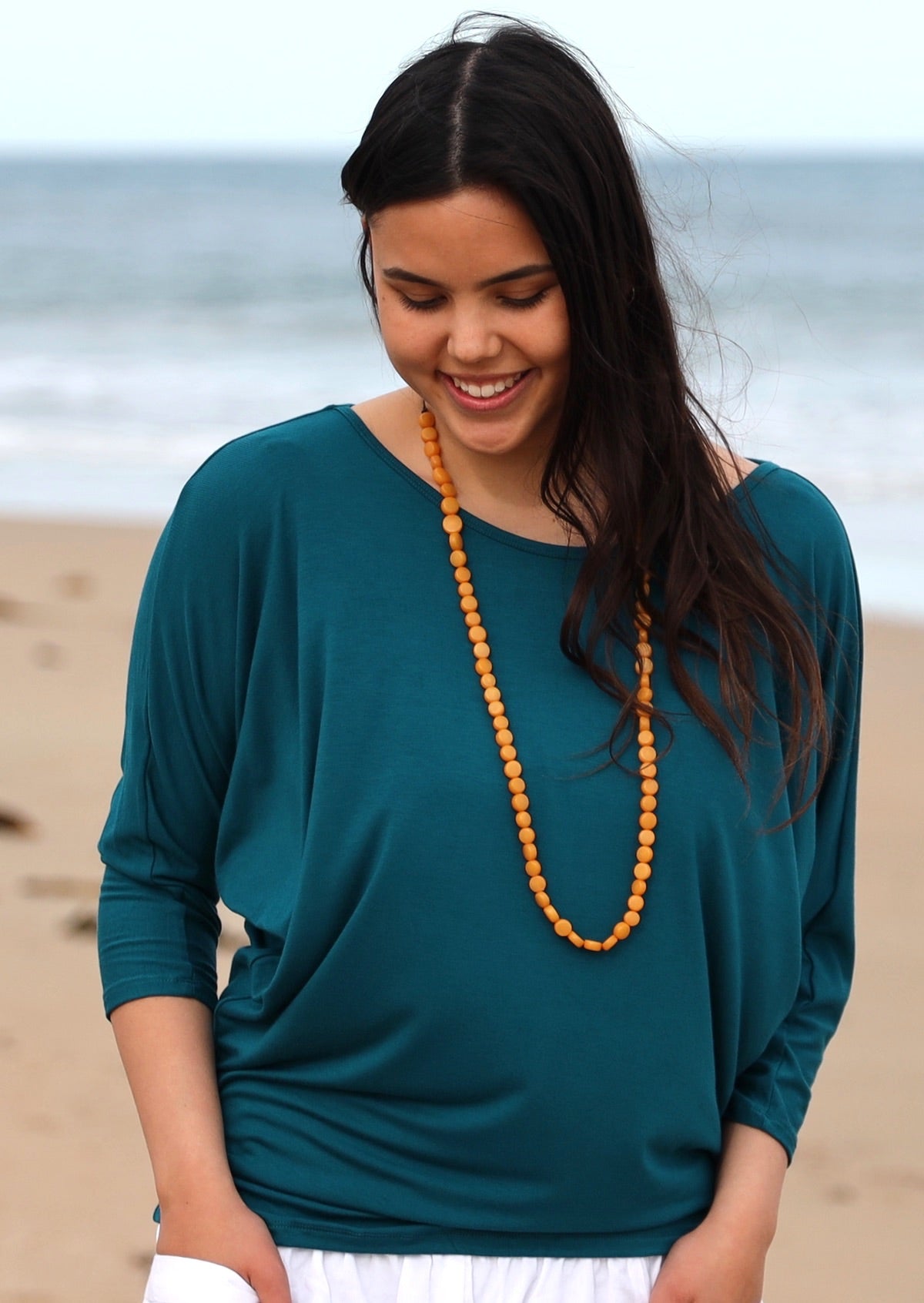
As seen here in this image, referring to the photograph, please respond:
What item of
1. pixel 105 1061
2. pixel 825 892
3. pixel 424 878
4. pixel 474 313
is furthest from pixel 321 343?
pixel 424 878

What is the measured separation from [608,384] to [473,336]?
0.18 metres

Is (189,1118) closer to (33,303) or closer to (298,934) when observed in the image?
(298,934)

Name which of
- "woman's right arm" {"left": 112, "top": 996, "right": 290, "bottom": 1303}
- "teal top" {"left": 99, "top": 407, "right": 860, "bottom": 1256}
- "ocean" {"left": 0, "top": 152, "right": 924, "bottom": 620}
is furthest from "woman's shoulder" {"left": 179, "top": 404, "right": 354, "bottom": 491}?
"woman's right arm" {"left": 112, "top": 996, "right": 290, "bottom": 1303}

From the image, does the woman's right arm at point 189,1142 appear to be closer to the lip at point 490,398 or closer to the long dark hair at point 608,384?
the long dark hair at point 608,384

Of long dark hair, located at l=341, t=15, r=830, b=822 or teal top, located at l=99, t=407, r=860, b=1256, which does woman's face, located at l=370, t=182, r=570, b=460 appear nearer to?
long dark hair, located at l=341, t=15, r=830, b=822

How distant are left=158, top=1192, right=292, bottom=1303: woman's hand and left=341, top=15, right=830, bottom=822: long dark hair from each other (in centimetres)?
56

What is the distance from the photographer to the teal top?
62.5 inches

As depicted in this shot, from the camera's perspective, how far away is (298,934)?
161 centimetres

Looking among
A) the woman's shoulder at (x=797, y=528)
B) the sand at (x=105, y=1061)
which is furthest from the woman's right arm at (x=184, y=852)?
the sand at (x=105, y=1061)

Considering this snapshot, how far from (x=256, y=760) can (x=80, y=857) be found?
3318mm

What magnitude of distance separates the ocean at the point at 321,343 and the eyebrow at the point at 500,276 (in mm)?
282

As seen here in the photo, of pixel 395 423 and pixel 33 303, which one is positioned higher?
pixel 395 423

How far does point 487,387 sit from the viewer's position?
1635 millimetres

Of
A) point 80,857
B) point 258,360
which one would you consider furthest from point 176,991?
point 258,360
